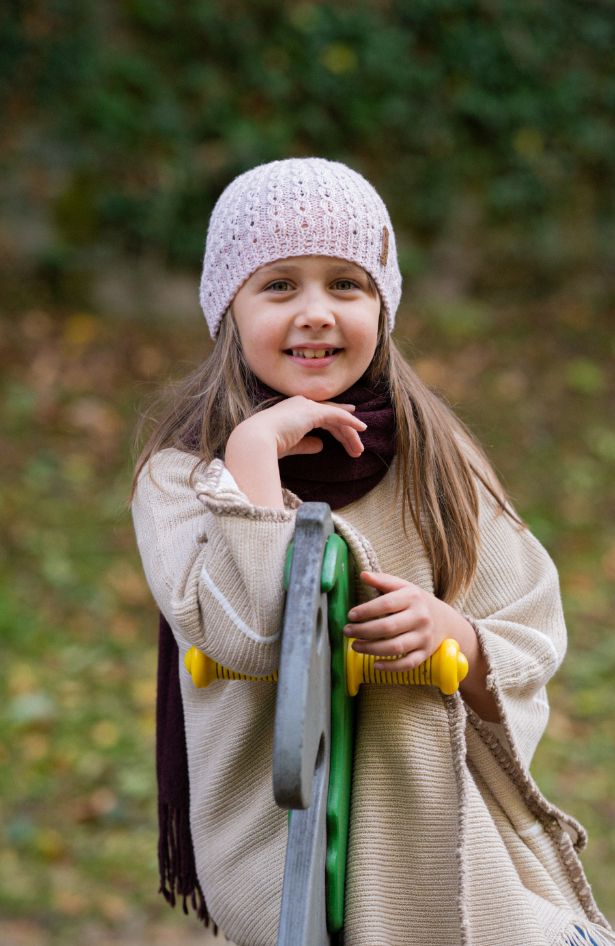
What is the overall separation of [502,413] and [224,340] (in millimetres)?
4188

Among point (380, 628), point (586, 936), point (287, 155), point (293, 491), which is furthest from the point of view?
point (287, 155)

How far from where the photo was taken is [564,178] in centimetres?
685

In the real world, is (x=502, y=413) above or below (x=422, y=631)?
above

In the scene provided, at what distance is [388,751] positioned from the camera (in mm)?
1970

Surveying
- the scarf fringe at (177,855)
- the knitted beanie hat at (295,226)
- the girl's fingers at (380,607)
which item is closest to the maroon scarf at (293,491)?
the scarf fringe at (177,855)

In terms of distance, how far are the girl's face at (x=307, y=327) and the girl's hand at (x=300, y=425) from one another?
0.05 metres

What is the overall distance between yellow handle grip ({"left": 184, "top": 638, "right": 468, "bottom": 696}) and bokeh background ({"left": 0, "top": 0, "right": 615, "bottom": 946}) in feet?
10.9

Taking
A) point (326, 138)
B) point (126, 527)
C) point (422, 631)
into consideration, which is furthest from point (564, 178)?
point (422, 631)

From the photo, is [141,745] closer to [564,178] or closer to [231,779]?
[231,779]

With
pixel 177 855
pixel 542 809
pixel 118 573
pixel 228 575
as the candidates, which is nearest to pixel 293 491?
pixel 228 575

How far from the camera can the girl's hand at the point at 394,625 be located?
1.76 metres

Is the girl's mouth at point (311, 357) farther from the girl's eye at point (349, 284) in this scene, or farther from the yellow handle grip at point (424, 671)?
the yellow handle grip at point (424, 671)

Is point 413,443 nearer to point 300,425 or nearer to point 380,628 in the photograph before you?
point 300,425

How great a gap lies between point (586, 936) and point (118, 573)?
3.62 metres
